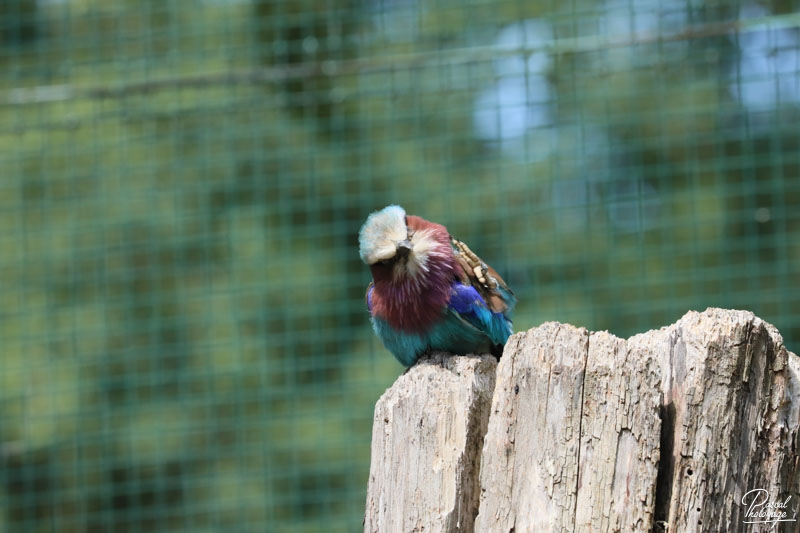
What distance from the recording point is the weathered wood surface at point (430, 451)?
1.93 m

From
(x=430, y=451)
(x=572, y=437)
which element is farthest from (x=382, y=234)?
(x=572, y=437)

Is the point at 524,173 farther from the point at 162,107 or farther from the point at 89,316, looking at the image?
the point at 89,316

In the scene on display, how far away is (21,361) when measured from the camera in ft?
17.5

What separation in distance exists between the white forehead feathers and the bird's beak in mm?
10

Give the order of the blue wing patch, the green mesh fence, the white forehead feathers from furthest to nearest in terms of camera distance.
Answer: the green mesh fence < the blue wing patch < the white forehead feathers

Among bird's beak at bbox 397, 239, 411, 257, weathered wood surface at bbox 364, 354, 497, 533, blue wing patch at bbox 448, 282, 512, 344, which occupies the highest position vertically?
bird's beak at bbox 397, 239, 411, 257

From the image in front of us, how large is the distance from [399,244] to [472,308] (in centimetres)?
28

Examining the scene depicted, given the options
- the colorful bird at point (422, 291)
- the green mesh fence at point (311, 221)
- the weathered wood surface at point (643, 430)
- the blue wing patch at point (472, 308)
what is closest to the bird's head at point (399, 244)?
the colorful bird at point (422, 291)

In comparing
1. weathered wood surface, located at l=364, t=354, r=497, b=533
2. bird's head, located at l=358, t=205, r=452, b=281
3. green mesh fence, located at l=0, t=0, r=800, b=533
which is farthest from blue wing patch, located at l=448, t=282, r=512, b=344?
green mesh fence, located at l=0, t=0, r=800, b=533

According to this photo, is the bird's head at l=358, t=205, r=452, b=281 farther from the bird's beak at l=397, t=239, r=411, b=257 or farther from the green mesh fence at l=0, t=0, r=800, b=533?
the green mesh fence at l=0, t=0, r=800, b=533

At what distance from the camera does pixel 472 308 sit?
2826 millimetres

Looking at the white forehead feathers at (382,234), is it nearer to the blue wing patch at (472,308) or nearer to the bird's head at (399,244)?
the bird's head at (399,244)

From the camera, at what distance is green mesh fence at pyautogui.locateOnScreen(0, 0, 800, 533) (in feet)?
16.5

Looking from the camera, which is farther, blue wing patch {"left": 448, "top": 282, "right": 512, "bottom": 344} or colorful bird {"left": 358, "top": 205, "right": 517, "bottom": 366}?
blue wing patch {"left": 448, "top": 282, "right": 512, "bottom": 344}
